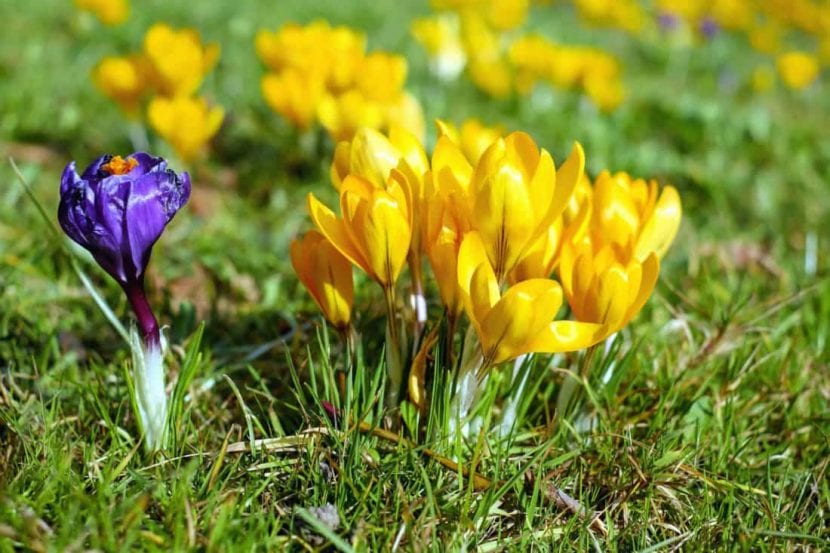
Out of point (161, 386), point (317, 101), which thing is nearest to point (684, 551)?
point (161, 386)

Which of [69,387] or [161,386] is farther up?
[161,386]

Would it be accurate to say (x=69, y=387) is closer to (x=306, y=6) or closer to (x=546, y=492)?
(x=546, y=492)

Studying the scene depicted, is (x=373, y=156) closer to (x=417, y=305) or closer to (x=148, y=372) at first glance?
(x=417, y=305)

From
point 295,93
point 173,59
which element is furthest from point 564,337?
point 173,59

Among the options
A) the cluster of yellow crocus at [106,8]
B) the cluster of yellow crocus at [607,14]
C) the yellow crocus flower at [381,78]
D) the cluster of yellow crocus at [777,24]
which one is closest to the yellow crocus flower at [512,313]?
the yellow crocus flower at [381,78]

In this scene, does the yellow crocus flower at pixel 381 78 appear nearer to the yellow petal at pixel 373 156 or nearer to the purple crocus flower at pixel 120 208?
the yellow petal at pixel 373 156
